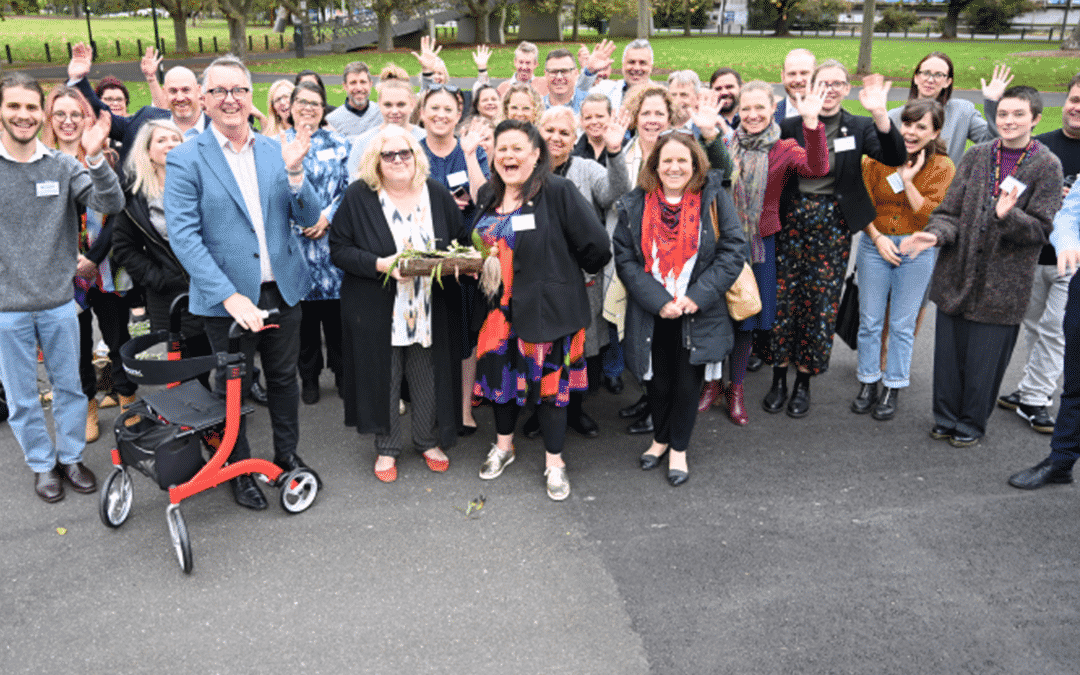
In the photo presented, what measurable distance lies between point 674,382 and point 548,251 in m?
1.15

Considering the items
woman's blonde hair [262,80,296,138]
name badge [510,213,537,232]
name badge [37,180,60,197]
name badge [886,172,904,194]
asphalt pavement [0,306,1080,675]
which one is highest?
woman's blonde hair [262,80,296,138]

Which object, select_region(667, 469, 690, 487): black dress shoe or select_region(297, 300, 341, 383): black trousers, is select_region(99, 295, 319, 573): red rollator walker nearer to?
select_region(297, 300, 341, 383): black trousers

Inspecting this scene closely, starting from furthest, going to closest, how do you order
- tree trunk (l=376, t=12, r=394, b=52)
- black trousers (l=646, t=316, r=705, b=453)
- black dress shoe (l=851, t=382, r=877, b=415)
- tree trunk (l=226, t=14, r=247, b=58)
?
tree trunk (l=376, t=12, r=394, b=52), tree trunk (l=226, t=14, r=247, b=58), black dress shoe (l=851, t=382, r=877, b=415), black trousers (l=646, t=316, r=705, b=453)

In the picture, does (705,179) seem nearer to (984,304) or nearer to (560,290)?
(560,290)

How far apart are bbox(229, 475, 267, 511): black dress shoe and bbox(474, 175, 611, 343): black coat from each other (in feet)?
5.68

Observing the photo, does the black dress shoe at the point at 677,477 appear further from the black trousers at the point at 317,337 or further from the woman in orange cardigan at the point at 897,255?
the black trousers at the point at 317,337

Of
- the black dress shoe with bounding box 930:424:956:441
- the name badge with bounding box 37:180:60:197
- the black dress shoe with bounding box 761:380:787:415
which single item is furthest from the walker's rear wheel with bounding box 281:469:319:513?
the black dress shoe with bounding box 930:424:956:441

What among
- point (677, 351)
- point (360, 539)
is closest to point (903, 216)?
point (677, 351)

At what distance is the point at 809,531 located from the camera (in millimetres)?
4121

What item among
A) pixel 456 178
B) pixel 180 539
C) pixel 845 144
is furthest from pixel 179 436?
pixel 845 144

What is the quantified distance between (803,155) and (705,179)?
3.08 feet

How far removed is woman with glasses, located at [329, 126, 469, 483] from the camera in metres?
4.36

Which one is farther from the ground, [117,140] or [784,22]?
[784,22]

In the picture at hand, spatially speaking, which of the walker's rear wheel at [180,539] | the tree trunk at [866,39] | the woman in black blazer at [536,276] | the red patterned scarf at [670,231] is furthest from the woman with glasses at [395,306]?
the tree trunk at [866,39]
